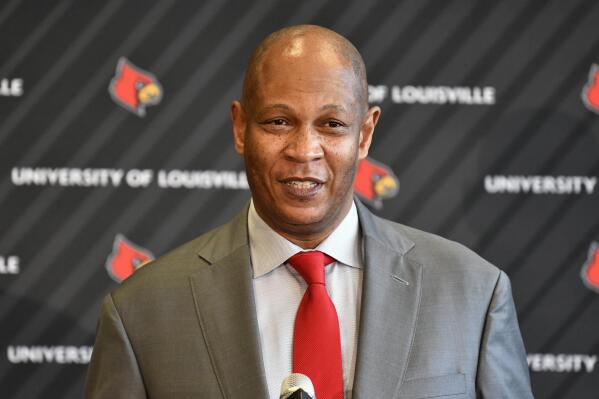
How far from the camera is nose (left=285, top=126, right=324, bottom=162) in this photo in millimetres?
1808

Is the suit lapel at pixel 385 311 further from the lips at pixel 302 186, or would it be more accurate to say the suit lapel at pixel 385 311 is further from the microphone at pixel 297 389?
the microphone at pixel 297 389

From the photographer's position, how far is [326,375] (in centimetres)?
A: 179

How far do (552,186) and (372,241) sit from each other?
1.48 meters

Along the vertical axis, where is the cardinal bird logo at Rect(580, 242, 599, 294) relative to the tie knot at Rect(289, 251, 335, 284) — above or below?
below

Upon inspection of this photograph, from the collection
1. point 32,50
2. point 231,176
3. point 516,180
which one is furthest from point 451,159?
point 32,50

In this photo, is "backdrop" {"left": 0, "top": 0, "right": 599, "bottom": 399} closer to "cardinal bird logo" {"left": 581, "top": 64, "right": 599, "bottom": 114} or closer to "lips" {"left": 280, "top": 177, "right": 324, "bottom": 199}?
"cardinal bird logo" {"left": 581, "top": 64, "right": 599, "bottom": 114}

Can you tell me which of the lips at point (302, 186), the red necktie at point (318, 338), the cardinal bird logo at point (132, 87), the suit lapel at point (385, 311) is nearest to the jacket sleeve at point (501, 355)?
the suit lapel at point (385, 311)

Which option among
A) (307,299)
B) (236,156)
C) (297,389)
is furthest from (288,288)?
(236,156)

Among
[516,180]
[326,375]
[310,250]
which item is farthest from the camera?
[516,180]

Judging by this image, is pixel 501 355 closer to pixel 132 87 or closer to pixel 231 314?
pixel 231 314

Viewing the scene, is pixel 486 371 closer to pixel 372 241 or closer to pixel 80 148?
pixel 372 241

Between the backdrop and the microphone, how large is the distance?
186 cm

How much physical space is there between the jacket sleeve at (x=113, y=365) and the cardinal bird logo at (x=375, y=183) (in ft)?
4.90

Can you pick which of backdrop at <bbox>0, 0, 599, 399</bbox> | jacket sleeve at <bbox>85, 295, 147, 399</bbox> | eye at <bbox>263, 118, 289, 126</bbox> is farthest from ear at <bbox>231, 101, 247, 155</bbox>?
backdrop at <bbox>0, 0, 599, 399</bbox>
